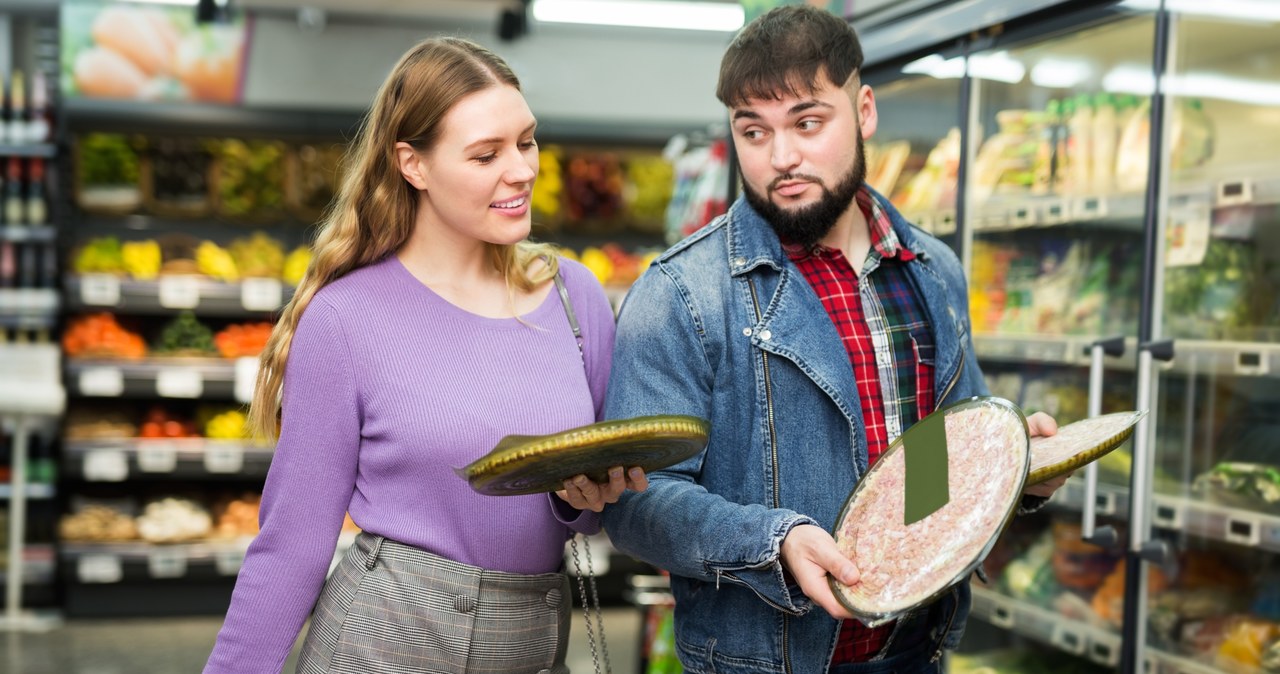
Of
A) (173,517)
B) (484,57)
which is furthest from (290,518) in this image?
(173,517)

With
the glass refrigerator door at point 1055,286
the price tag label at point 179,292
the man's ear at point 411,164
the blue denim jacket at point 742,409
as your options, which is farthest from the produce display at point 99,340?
the blue denim jacket at point 742,409

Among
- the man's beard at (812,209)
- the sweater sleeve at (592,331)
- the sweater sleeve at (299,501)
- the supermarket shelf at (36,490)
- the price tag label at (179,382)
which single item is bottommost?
the supermarket shelf at (36,490)

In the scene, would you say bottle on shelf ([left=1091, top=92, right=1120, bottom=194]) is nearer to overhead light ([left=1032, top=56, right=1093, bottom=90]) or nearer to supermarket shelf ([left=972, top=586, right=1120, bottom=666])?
overhead light ([left=1032, top=56, right=1093, bottom=90])

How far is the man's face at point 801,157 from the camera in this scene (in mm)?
1784

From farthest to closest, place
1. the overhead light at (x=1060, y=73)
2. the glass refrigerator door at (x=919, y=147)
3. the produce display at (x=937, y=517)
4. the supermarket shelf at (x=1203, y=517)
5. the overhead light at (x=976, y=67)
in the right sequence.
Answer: the glass refrigerator door at (x=919, y=147), the overhead light at (x=1060, y=73), the overhead light at (x=976, y=67), the supermarket shelf at (x=1203, y=517), the produce display at (x=937, y=517)

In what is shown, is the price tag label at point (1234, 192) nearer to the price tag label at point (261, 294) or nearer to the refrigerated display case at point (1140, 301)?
the refrigerated display case at point (1140, 301)

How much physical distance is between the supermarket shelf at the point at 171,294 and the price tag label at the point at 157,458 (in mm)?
718

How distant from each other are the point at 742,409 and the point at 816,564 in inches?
13.5

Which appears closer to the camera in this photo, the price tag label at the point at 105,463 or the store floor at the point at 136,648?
the store floor at the point at 136,648

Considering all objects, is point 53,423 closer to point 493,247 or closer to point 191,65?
point 191,65

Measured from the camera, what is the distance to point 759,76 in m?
1.78

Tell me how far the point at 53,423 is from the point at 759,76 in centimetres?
561

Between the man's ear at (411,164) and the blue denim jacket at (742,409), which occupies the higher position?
the man's ear at (411,164)

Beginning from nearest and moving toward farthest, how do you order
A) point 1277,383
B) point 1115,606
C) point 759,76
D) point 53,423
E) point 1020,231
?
point 759,76
point 1277,383
point 1115,606
point 1020,231
point 53,423
